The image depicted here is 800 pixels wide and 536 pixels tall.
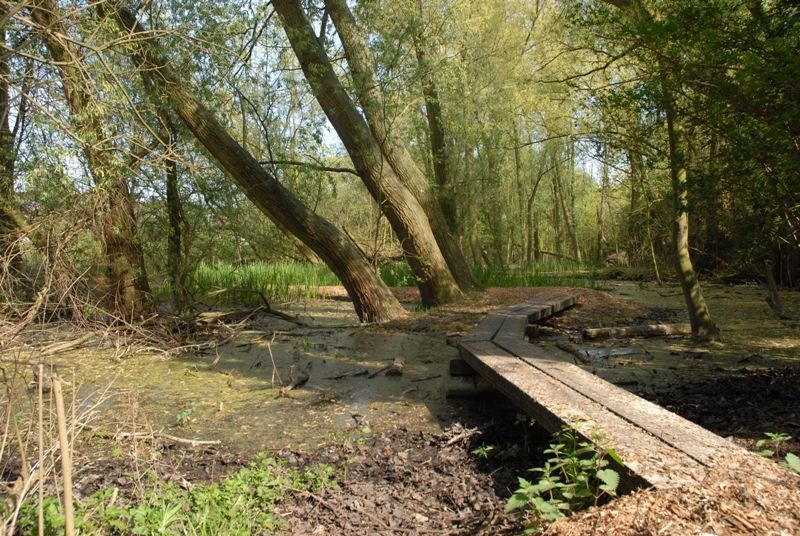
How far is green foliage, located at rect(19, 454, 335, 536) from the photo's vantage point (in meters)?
2.03

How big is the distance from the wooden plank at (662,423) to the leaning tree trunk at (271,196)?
3748 millimetres

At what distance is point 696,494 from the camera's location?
68.3 inches

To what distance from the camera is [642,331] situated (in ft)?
19.0

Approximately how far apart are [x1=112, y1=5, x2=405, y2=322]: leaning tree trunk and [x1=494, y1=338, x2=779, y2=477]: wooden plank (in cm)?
375

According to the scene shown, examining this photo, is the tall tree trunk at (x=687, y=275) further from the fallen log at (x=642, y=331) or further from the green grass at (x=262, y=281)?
the green grass at (x=262, y=281)

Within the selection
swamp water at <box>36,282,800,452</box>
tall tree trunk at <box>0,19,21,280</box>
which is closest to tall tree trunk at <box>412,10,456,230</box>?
swamp water at <box>36,282,800,452</box>

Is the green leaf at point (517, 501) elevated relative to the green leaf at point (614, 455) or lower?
lower

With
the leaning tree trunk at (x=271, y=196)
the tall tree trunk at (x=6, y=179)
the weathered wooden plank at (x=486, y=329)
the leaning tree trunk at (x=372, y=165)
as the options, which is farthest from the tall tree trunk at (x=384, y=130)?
the tall tree trunk at (x=6, y=179)

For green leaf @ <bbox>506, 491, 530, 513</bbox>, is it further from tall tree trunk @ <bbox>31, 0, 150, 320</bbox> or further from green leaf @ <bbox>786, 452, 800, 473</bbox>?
tall tree trunk @ <bbox>31, 0, 150, 320</bbox>

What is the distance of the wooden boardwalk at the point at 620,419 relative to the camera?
6.23 ft

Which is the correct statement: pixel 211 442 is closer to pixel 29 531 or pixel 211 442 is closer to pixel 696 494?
pixel 29 531

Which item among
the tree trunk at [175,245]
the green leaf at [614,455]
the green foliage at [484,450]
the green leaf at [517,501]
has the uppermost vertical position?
the tree trunk at [175,245]

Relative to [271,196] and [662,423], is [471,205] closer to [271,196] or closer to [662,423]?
[271,196]

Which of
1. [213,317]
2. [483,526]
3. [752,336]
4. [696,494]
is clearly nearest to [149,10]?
[213,317]
